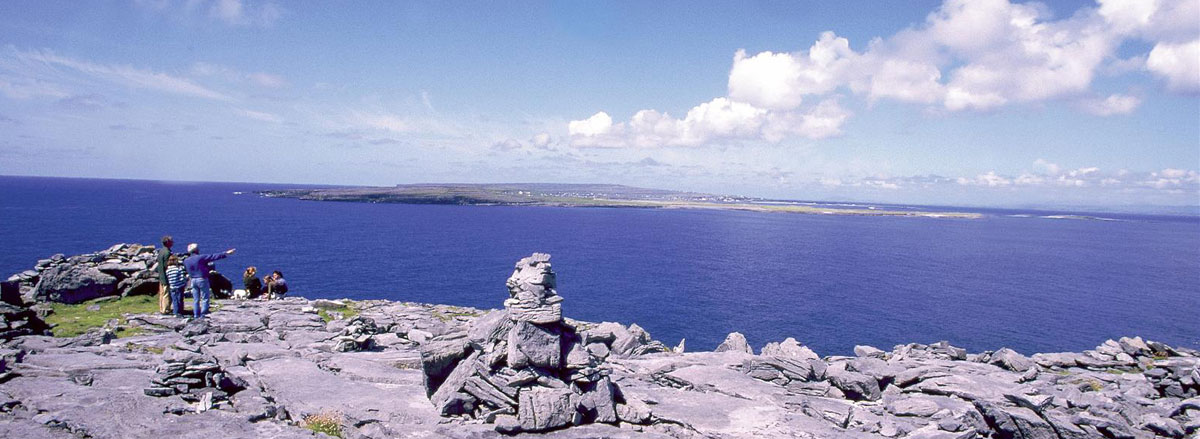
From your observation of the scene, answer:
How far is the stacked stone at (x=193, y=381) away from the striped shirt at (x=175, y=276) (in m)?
9.80

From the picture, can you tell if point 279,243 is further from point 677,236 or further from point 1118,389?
point 1118,389

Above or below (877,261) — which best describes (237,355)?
above

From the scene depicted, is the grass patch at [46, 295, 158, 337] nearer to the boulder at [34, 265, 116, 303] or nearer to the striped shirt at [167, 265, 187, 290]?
the boulder at [34, 265, 116, 303]

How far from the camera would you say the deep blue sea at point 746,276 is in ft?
220

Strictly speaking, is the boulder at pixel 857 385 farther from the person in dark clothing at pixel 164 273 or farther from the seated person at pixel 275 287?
the seated person at pixel 275 287

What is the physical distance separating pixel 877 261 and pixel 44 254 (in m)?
155

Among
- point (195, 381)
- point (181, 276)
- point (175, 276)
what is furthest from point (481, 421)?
point (181, 276)

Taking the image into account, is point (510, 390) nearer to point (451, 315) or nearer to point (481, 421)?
point (481, 421)

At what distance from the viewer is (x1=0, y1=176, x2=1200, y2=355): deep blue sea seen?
2638 inches

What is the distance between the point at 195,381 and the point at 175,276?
11896 millimetres

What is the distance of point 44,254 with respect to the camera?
90.3m

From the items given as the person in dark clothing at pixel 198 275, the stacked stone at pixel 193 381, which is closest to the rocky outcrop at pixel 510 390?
the stacked stone at pixel 193 381

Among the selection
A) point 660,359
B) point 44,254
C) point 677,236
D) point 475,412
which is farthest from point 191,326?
point 677,236

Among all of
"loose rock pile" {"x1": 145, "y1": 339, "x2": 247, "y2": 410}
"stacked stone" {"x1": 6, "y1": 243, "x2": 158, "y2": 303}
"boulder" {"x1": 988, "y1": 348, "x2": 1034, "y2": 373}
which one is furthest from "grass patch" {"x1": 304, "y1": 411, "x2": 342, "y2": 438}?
"boulder" {"x1": 988, "y1": 348, "x2": 1034, "y2": 373}
